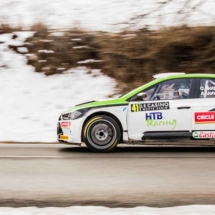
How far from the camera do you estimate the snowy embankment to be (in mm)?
13961

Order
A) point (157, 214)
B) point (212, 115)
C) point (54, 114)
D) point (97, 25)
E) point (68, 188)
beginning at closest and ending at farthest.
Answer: point (157, 214)
point (68, 188)
point (212, 115)
point (54, 114)
point (97, 25)

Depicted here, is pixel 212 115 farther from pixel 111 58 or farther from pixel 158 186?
pixel 111 58

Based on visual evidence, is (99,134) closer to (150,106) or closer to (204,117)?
(150,106)

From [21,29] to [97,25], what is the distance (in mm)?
2664

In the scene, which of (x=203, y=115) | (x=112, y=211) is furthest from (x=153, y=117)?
(x=112, y=211)

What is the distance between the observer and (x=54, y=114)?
14969 mm

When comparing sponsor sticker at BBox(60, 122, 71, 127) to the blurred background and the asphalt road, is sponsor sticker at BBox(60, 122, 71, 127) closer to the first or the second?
the asphalt road

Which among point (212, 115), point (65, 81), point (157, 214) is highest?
point (65, 81)

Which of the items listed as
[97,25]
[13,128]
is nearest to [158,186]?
[13,128]

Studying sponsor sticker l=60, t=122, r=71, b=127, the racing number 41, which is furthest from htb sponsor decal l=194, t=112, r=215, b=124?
sponsor sticker l=60, t=122, r=71, b=127

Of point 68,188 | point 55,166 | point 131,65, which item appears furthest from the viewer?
point 131,65

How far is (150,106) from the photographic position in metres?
9.98

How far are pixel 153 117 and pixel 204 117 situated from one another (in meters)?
0.89

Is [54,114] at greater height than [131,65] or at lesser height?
lesser
